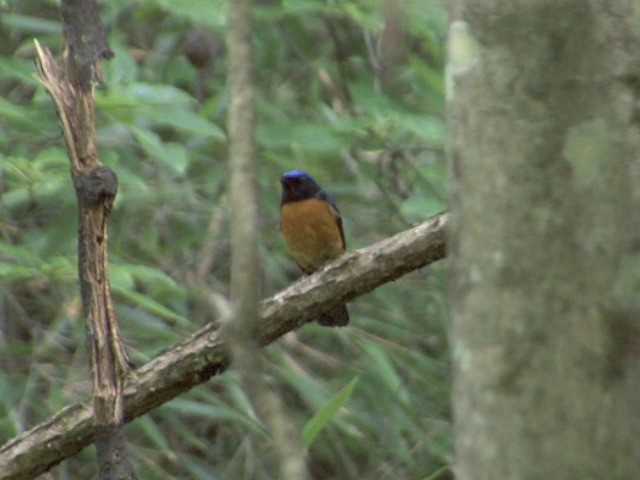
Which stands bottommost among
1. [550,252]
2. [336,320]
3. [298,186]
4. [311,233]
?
[336,320]

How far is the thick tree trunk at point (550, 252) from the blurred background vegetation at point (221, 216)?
2937 millimetres

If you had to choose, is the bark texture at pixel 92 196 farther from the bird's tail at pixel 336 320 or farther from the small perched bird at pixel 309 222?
the small perched bird at pixel 309 222

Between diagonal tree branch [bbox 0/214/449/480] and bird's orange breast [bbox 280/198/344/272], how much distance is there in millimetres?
2237

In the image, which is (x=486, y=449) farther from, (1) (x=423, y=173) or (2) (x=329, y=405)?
(1) (x=423, y=173)

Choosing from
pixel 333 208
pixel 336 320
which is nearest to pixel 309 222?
pixel 333 208

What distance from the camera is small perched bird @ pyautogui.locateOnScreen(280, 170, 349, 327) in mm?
5555

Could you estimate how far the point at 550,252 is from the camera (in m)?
1.61

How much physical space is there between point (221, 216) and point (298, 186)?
0.40m

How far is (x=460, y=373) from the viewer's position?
1.66 metres

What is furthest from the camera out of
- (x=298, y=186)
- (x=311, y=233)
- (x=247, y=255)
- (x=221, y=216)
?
(x=221, y=216)

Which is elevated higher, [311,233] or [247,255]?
[247,255]

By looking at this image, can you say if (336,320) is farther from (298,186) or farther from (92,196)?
(92,196)

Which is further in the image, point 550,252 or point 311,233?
point 311,233

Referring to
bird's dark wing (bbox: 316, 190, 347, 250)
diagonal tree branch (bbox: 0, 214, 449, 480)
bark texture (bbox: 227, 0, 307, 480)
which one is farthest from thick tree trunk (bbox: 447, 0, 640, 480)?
bird's dark wing (bbox: 316, 190, 347, 250)
